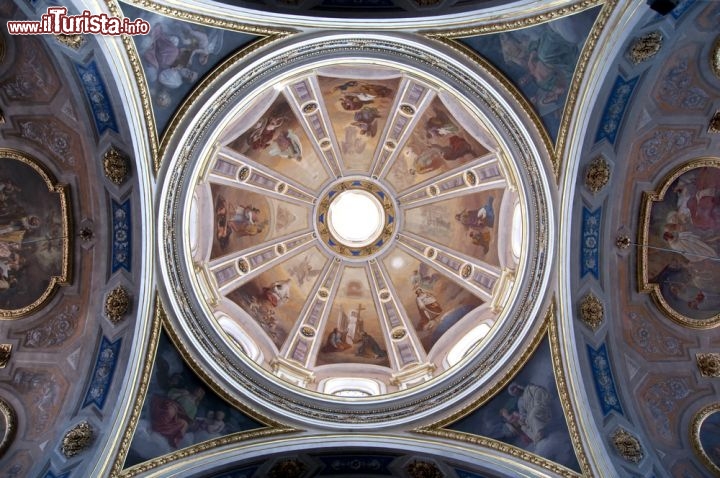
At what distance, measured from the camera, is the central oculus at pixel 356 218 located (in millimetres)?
22078

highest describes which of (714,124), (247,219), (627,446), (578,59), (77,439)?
(247,219)

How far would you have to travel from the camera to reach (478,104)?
1299 centimetres

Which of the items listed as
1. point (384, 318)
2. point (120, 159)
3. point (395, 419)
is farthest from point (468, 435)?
point (120, 159)

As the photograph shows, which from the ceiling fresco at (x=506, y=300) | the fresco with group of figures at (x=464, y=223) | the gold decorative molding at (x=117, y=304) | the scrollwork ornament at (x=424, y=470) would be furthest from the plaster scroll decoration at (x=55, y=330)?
the fresco with group of figures at (x=464, y=223)

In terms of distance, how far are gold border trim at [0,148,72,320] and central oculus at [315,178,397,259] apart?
10.7m

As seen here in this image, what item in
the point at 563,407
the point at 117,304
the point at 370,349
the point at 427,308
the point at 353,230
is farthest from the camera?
the point at 353,230

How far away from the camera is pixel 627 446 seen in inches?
485

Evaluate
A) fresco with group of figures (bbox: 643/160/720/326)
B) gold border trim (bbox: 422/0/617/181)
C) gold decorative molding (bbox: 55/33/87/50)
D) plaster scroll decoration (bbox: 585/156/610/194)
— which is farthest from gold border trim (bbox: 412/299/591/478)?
gold decorative molding (bbox: 55/33/87/50)

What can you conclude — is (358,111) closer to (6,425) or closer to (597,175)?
(597,175)

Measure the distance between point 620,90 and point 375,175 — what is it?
11.2 meters

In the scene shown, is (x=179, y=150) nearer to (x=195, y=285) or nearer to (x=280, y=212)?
(x=195, y=285)

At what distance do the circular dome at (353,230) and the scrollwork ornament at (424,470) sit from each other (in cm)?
113

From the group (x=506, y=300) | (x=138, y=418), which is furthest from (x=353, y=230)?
(x=138, y=418)

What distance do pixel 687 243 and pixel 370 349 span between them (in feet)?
32.8
